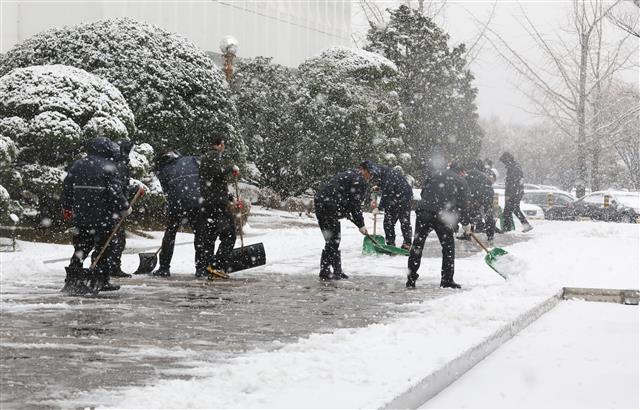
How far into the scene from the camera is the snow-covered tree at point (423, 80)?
117 feet

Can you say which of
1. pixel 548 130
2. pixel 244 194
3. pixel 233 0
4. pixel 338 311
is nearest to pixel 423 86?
pixel 233 0

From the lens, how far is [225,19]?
39.1 metres

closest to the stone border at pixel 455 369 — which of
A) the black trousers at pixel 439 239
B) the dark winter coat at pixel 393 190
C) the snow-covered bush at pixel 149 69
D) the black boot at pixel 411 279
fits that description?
the black trousers at pixel 439 239

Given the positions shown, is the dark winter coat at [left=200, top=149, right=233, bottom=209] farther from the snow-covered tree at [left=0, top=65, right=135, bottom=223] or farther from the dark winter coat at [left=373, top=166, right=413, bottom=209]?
the snow-covered tree at [left=0, top=65, right=135, bottom=223]

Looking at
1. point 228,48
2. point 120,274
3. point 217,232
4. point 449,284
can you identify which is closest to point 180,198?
point 217,232

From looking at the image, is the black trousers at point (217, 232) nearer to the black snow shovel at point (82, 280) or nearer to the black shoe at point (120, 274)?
the black shoe at point (120, 274)

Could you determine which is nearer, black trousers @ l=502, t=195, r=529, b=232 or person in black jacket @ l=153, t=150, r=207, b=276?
person in black jacket @ l=153, t=150, r=207, b=276

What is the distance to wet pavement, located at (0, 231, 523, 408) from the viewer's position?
5543 mm

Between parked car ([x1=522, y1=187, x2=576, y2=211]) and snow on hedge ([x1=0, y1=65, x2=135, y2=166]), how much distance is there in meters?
22.5

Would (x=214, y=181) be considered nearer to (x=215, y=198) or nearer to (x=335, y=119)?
(x=215, y=198)

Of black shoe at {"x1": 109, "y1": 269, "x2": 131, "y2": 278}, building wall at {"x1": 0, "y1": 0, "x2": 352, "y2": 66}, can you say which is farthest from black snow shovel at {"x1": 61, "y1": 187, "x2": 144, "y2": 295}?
building wall at {"x1": 0, "y1": 0, "x2": 352, "y2": 66}

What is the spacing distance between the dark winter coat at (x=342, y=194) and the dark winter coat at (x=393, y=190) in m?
3.40

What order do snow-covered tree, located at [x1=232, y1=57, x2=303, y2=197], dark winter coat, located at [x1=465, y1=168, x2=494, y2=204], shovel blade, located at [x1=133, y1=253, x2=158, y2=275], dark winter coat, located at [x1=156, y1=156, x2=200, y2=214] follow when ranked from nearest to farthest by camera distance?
dark winter coat, located at [x1=156, y1=156, x2=200, y2=214] < shovel blade, located at [x1=133, y1=253, x2=158, y2=275] < dark winter coat, located at [x1=465, y1=168, x2=494, y2=204] < snow-covered tree, located at [x1=232, y1=57, x2=303, y2=197]

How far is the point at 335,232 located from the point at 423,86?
2580cm
